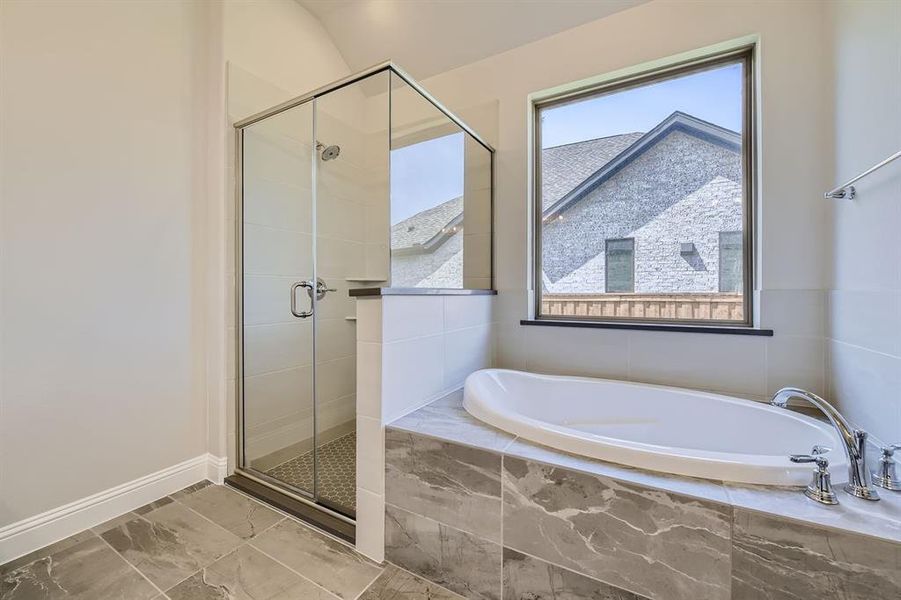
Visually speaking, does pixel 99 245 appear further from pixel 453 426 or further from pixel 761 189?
pixel 761 189

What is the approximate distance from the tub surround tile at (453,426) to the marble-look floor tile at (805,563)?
1.98 feet

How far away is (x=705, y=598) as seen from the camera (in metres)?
0.85

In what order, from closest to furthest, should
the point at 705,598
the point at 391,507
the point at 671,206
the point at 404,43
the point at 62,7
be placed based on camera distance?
the point at 705,598, the point at 391,507, the point at 62,7, the point at 671,206, the point at 404,43

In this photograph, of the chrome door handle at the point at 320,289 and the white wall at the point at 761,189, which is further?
the chrome door handle at the point at 320,289

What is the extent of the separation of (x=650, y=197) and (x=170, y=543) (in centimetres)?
268

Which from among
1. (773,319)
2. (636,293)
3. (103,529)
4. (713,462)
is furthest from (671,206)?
(103,529)

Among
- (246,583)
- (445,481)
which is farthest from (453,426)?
(246,583)

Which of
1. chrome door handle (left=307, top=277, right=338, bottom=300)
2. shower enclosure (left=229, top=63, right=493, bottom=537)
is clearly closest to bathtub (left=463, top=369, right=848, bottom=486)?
shower enclosure (left=229, top=63, right=493, bottom=537)

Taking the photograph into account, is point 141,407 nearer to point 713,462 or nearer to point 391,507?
point 391,507

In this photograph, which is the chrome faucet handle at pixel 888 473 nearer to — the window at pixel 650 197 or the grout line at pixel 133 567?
the window at pixel 650 197

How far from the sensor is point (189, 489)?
1.80 m

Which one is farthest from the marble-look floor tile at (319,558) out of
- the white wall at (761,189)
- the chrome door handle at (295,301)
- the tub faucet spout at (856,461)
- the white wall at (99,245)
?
the tub faucet spout at (856,461)

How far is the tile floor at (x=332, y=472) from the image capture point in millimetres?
1683

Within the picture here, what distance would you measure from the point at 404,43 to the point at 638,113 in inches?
A: 60.6
